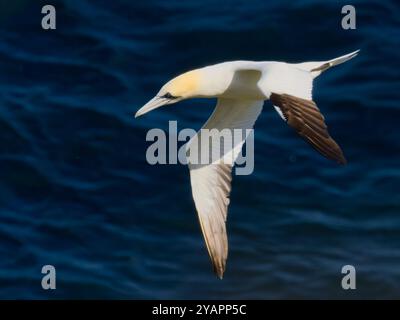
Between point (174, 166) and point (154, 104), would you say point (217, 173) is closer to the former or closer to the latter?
point (154, 104)

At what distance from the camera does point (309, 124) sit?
34.2 feet

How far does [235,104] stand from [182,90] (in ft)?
2.25

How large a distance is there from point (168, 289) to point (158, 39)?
4.23 m

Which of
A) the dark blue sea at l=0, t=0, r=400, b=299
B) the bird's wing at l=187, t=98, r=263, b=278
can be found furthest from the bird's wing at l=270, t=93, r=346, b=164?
the dark blue sea at l=0, t=0, r=400, b=299

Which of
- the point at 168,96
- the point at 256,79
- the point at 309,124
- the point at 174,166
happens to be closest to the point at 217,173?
the point at 168,96

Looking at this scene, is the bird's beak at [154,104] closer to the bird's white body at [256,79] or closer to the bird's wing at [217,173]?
the bird's white body at [256,79]

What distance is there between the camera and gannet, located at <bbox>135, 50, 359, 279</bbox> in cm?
1048

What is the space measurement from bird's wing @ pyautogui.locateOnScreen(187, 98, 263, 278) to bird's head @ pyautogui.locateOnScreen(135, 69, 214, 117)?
0.50 meters

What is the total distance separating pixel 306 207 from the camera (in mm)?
14945

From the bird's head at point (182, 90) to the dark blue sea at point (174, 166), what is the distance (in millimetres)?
2723

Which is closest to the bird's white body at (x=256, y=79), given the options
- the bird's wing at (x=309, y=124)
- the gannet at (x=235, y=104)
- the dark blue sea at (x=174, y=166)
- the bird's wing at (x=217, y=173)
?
the gannet at (x=235, y=104)

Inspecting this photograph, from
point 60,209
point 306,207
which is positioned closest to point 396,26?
point 306,207

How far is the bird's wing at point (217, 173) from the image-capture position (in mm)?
12234

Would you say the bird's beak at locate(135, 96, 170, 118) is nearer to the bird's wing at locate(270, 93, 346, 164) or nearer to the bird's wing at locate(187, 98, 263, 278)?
the bird's wing at locate(187, 98, 263, 278)
